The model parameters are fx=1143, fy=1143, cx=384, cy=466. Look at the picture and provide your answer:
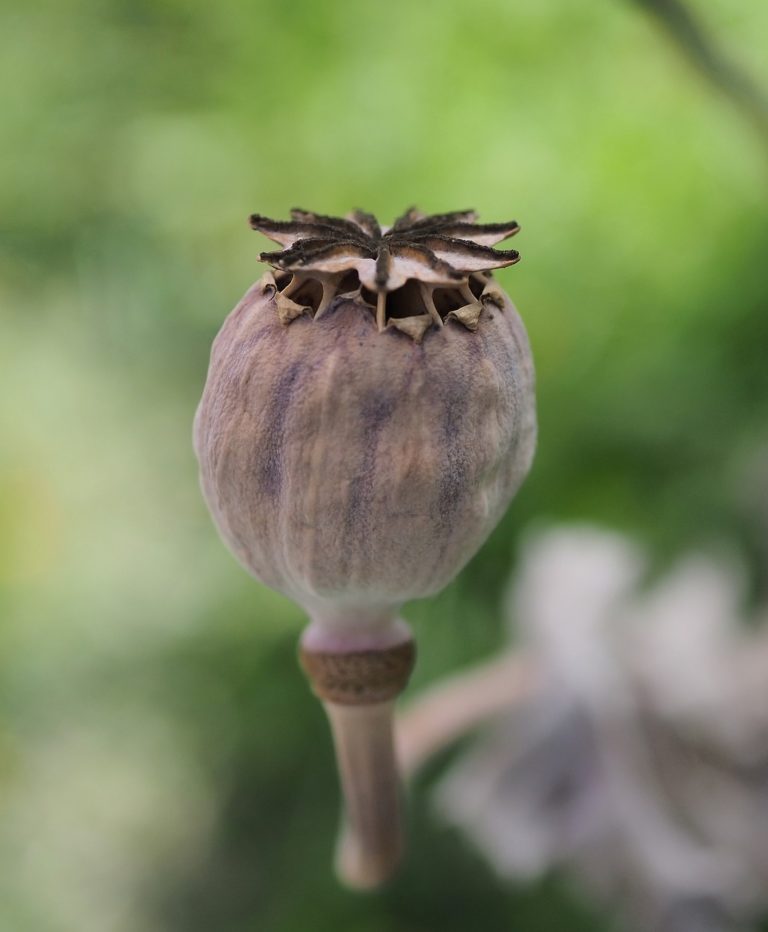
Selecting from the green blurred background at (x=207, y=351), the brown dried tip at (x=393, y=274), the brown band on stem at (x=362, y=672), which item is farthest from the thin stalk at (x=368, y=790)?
the green blurred background at (x=207, y=351)

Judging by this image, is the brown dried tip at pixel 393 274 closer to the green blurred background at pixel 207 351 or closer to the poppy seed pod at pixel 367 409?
the poppy seed pod at pixel 367 409

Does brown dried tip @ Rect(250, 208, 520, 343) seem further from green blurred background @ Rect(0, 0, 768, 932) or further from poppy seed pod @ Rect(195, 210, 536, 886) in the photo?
green blurred background @ Rect(0, 0, 768, 932)

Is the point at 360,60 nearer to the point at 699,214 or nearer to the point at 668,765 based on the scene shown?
the point at 699,214

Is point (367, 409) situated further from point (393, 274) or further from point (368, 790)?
point (368, 790)

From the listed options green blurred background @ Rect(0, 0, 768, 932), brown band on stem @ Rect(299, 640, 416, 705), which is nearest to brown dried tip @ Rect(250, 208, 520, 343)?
brown band on stem @ Rect(299, 640, 416, 705)

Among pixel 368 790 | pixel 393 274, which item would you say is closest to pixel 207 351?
pixel 368 790
